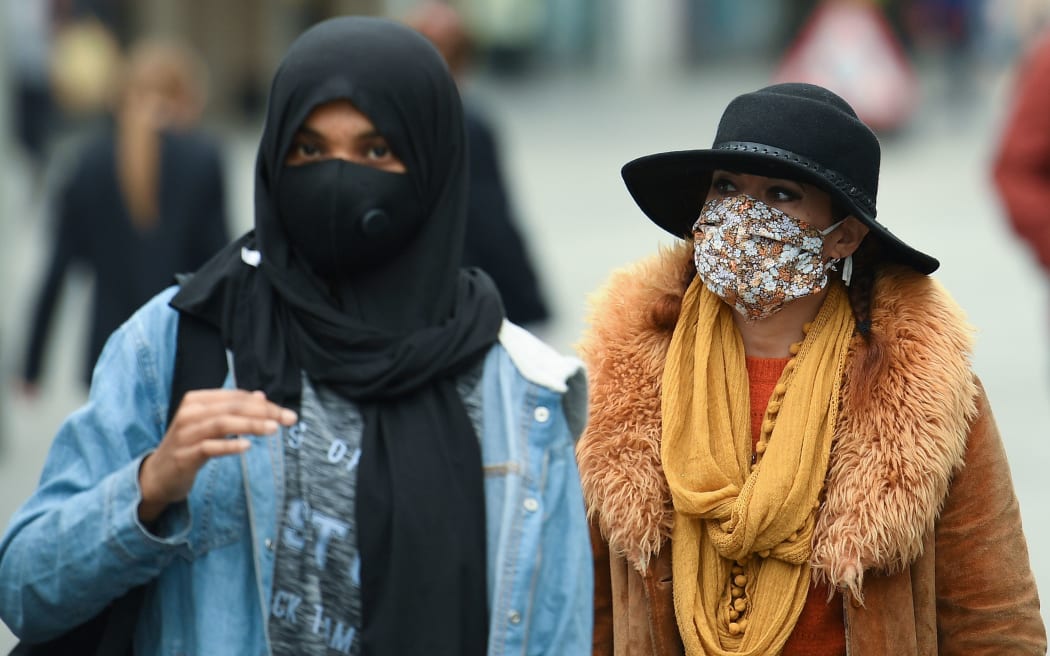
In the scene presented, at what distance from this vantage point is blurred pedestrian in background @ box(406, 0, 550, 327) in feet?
20.6

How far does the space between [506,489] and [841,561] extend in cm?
68

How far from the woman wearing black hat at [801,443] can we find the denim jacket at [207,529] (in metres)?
0.45

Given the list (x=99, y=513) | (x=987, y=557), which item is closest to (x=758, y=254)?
(x=987, y=557)

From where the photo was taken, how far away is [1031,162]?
6102mm

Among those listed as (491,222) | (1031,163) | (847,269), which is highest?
(1031,163)

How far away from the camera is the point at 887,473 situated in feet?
9.35

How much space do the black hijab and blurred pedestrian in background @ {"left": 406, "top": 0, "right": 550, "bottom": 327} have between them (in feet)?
11.8

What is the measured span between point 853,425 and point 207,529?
1177 millimetres

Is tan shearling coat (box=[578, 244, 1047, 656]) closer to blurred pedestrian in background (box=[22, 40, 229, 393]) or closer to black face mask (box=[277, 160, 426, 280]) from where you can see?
black face mask (box=[277, 160, 426, 280])

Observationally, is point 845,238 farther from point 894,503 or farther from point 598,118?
point 598,118

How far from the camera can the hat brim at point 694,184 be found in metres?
2.83

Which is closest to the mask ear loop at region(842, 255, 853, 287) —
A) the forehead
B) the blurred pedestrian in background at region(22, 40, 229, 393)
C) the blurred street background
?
the blurred street background

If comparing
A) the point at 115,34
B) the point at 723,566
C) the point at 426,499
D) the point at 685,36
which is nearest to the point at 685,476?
the point at 723,566

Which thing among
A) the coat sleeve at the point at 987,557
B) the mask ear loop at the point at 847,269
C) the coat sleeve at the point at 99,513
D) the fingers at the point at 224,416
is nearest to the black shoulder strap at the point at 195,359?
the coat sleeve at the point at 99,513
